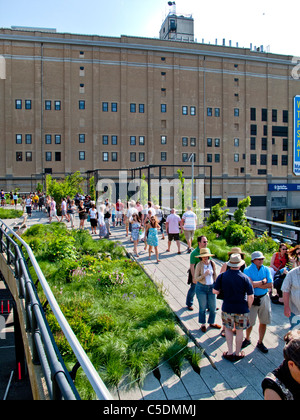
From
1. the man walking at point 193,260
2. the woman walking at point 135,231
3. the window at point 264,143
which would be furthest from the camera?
the window at point 264,143

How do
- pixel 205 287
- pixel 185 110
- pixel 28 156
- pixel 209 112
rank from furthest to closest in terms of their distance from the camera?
Result: 1. pixel 209 112
2. pixel 185 110
3. pixel 28 156
4. pixel 205 287

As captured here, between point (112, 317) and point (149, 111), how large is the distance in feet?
173

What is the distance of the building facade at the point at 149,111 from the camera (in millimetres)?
52719

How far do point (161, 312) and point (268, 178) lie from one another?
201 ft

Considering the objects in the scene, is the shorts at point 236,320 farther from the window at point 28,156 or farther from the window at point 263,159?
the window at point 263,159

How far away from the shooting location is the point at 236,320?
5879 mm

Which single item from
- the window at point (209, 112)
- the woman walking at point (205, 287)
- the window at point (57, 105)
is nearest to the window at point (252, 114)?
the window at point (209, 112)

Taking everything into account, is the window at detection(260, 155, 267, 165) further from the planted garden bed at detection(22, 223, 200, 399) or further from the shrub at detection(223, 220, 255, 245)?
the planted garden bed at detection(22, 223, 200, 399)

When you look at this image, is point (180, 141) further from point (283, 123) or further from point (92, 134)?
point (283, 123)

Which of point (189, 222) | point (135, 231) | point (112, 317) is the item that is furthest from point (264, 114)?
point (112, 317)

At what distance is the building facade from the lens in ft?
173

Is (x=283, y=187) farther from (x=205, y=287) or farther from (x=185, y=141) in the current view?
(x=205, y=287)

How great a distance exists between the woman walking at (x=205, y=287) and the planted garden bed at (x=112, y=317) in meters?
0.65
